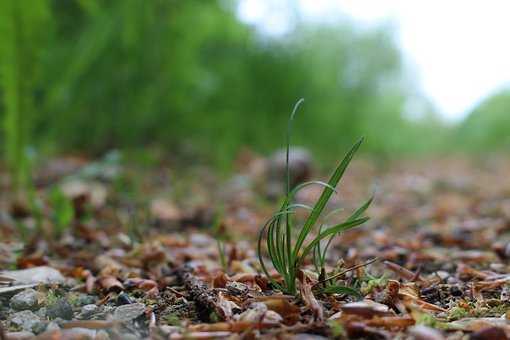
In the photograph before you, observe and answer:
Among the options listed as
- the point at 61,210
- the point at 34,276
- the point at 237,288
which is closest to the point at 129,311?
the point at 237,288

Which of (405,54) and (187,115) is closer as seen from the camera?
(187,115)

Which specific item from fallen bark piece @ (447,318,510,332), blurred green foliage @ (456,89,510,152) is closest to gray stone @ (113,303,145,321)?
fallen bark piece @ (447,318,510,332)

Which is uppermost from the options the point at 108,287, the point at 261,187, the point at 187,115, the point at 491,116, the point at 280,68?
the point at 491,116

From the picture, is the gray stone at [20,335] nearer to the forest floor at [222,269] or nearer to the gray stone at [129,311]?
the forest floor at [222,269]

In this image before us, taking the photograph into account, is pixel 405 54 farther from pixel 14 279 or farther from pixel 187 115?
pixel 14 279

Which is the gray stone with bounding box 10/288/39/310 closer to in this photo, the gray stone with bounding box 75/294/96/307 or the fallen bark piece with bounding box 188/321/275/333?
the gray stone with bounding box 75/294/96/307

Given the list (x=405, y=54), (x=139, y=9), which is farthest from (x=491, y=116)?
(x=139, y=9)

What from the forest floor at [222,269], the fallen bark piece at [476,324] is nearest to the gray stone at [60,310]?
the forest floor at [222,269]

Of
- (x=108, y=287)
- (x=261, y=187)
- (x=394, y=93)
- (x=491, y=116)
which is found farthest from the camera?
(x=394, y=93)
